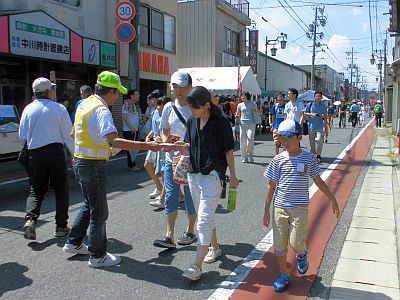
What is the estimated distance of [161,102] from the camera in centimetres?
742

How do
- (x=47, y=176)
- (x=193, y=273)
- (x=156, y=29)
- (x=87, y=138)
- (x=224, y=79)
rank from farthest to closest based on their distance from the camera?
(x=156, y=29) → (x=224, y=79) → (x=47, y=176) → (x=87, y=138) → (x=193, y=273)

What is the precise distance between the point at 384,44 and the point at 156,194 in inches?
2391

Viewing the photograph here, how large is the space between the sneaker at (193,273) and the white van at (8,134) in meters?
5.83

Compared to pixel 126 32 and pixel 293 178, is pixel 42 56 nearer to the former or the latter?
pixel 126 32

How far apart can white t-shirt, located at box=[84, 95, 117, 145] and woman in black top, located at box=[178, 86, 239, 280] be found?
2.48 feet

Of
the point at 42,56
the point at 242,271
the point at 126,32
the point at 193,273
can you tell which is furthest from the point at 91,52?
the point at 193,273

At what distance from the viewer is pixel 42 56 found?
1273 cm

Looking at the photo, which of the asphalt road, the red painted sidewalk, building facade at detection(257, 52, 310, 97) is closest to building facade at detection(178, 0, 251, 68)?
building facade at detection(257, 52, 310, 97)

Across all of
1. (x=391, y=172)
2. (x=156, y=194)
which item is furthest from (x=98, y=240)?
(x=391, y=172)

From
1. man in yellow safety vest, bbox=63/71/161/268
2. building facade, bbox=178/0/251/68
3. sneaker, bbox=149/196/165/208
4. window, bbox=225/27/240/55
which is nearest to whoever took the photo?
man in yellow safety vest, bbox=63/71/161/268

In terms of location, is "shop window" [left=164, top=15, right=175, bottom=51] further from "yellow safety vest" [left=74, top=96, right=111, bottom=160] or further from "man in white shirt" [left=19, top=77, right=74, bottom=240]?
"yellow safety vest" [left=74, top=96, right=111, bottom=160]

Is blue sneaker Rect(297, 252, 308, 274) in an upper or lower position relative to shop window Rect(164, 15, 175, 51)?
lower

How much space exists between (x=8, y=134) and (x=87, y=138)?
519 cm

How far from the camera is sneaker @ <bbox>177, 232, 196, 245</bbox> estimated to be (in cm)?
506
